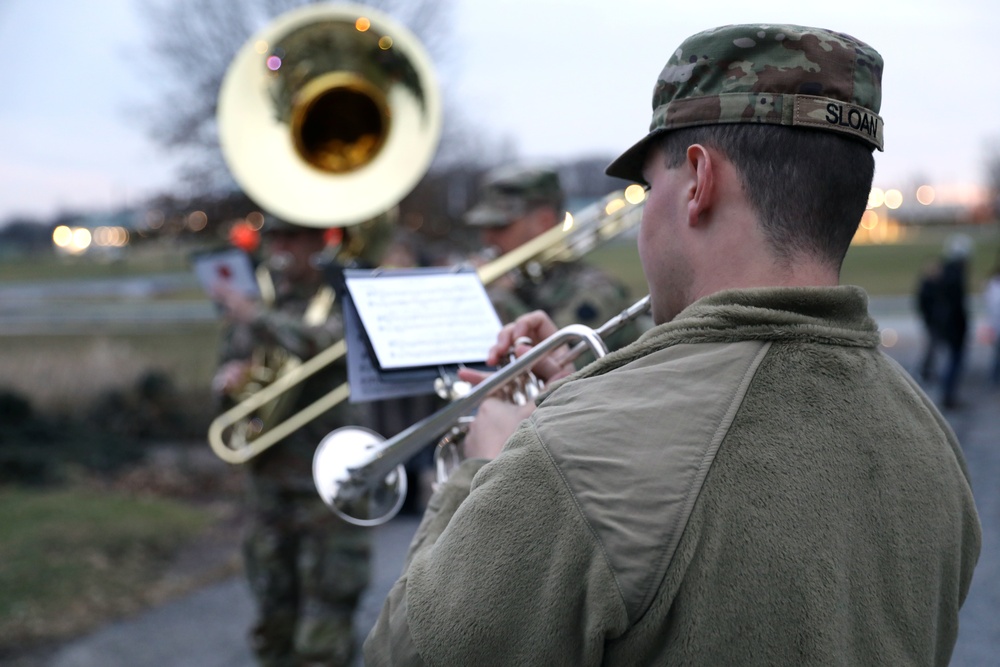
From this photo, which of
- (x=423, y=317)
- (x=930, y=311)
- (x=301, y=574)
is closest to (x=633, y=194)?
(x=423, y=317)

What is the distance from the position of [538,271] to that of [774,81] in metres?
2.35

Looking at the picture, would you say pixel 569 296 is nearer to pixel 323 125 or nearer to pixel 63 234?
pixel 323 125

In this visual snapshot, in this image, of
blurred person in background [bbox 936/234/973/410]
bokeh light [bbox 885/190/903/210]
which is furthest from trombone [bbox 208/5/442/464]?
blurred person in background [bbox 936/234/973/410]

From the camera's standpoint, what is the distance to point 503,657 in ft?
3.34

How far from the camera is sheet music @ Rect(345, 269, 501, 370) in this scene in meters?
1.83

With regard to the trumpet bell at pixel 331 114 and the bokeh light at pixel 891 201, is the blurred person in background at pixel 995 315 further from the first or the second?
the trumpet bell at pixel 331 114

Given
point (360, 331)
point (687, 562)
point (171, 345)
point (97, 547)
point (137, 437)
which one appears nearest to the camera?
point (687, 562)

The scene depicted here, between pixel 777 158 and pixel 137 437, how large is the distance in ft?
23.7

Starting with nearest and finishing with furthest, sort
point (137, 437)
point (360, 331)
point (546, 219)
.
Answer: point (360, 331), point (546, 219), point (137, 437)

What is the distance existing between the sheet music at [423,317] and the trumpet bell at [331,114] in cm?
188

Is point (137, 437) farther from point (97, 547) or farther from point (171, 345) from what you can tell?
point (97, 547)

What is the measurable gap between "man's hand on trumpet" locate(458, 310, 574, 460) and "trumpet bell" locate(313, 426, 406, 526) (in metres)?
0.47

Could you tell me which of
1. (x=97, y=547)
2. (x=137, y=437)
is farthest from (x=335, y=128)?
(x=137, y=437)

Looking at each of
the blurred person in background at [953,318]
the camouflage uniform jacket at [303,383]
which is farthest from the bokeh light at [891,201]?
the camouflage uniform jacket at [303,383]
